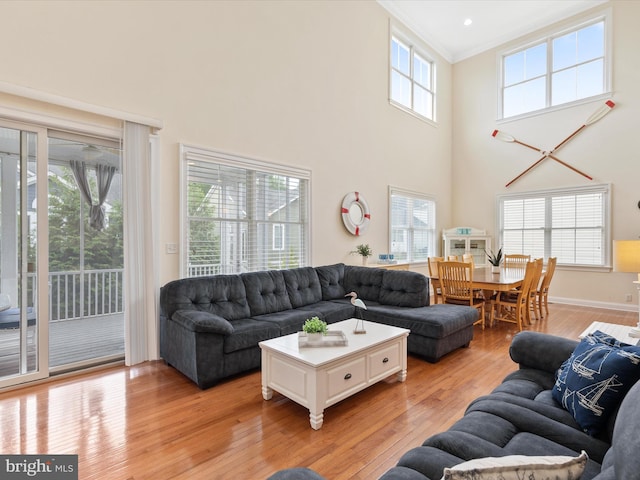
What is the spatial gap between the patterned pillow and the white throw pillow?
→ 2.33 feet

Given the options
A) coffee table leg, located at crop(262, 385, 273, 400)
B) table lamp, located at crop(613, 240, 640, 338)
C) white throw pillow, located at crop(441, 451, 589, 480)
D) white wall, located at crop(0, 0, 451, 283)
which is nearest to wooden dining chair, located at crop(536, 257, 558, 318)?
white wall, located at crop(0, 0, 451, 283)

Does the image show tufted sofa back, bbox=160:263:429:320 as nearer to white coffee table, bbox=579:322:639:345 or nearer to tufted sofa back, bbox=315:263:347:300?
tufted sofa back, bbox=315:263:347:300

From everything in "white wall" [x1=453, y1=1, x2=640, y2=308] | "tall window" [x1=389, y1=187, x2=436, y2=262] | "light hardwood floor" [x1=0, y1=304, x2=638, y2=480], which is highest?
"white wall" [x1=453, y1=1, x2=640, y2=308]

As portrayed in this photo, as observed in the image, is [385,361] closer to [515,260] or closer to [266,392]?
[266,392]

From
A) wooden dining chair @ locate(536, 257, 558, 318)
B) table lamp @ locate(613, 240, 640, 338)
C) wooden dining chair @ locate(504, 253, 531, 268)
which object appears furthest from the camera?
wooden dining chair @ locate(504, 253, 531, 268)

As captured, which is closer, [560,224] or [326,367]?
[326,367]

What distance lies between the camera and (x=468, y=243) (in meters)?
7.69

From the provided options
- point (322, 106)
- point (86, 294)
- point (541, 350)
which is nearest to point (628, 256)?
point (541, 350)

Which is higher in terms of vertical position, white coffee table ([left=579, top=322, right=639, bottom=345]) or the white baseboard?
white coffee table ([left=579, top=322, right=639, bottom=345])

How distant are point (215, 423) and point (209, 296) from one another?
1.40 m

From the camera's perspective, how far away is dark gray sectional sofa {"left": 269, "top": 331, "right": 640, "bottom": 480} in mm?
864

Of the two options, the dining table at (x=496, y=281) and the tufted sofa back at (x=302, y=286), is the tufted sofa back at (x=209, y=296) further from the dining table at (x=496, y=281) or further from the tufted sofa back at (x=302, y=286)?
the dining table at (x=496, y=281)

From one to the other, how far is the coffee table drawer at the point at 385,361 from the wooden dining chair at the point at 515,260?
4323mm

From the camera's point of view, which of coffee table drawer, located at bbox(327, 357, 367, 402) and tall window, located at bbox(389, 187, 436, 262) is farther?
tall window, located at bbox(389, 187, 436, 262)
